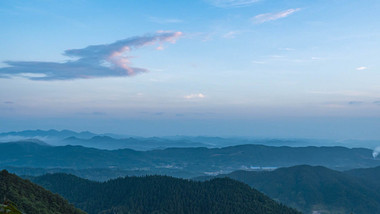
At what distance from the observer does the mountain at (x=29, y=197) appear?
115756mm

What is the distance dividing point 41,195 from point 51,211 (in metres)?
18.2

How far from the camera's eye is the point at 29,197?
129500 millimetres

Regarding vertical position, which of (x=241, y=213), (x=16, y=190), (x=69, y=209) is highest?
(x=16, y=190)

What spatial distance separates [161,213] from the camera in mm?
197375

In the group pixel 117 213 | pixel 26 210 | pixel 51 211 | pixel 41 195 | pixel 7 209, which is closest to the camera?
pixel 7 209

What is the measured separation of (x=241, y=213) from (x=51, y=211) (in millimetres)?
118250

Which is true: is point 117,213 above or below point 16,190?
below

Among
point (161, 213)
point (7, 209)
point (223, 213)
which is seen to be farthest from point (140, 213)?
point (7, 209)

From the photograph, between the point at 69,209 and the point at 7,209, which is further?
Answer: the point at 69,209

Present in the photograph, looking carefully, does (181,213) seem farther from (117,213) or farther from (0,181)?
(0,181)

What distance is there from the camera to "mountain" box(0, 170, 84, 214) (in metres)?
116

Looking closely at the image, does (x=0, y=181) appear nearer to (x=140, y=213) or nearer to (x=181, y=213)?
(x=140, y=213)

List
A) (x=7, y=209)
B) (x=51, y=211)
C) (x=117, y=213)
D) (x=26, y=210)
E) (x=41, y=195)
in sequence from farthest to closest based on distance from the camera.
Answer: (x=117, y=213) < (x=41, y=195) < (x=51, y=211) < (x=26, y=210) < (x=7, y=209)

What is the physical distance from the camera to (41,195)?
141 metres
